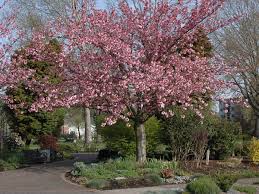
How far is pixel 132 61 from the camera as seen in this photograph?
49.4 feet

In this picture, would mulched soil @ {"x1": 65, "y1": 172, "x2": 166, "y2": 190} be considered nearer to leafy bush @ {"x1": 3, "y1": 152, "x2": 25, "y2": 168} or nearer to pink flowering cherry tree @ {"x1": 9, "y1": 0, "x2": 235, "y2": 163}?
pink flowering cherry tree @ {"x1": 9, "y1": 0, "x2": 235, "y2": 163}

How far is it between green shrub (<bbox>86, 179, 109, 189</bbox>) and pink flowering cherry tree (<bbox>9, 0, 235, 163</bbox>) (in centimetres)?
215

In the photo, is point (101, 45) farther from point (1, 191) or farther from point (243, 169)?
point (243, 169)

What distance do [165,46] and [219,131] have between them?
645 centimetres

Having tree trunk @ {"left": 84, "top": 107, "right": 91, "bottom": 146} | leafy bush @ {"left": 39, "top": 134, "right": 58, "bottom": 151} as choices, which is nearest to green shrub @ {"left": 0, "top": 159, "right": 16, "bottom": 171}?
leafy bush @ {"left": 39, "top": 134, "right": 58, "bottom": 151}

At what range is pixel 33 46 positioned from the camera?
16906mm

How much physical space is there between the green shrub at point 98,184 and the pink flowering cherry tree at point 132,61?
2155 mm

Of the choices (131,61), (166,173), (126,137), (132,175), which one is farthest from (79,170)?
(126,137)

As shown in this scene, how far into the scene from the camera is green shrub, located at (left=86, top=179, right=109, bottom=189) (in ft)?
45.3

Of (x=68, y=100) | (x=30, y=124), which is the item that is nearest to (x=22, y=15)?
(x=30, y=124)

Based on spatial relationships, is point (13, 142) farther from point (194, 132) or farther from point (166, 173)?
point (166, 173)

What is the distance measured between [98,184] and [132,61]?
3951 mm

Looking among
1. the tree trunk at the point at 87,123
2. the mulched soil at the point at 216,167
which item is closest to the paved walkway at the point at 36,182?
the mulched soil at the point at 216,167

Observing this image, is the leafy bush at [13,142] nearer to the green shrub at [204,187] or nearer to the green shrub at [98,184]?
the green shrub at [98,184]
